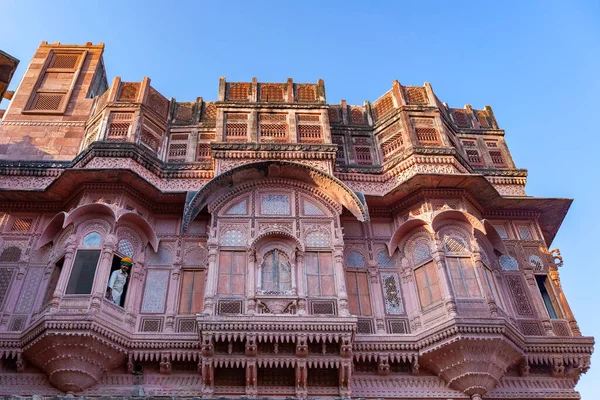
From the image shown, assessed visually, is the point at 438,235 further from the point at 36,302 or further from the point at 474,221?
the point at 36,302

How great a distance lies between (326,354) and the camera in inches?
455

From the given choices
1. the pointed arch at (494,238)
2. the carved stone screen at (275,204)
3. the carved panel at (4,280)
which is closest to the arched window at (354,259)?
the carved stone screen at (275,204)

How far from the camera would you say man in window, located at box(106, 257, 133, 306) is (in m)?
12.4

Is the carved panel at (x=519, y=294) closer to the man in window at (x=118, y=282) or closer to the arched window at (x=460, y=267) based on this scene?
the arched window at (x=460, y=267)

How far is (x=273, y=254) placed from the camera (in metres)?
13.2

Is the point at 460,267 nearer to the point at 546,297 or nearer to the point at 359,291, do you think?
the point at 359,291

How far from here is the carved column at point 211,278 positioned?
469 inches

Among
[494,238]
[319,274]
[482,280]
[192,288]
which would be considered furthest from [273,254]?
[494,238]

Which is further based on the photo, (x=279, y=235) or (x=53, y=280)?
(x=279, y=235)

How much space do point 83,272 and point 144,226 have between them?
6.30ft

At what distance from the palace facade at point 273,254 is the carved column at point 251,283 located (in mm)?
35

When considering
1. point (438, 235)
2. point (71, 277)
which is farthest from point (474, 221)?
point (71, 277)

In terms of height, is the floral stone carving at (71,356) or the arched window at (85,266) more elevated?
the arched window at (85,266)

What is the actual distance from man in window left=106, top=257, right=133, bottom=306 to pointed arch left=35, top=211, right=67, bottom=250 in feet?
6.36
